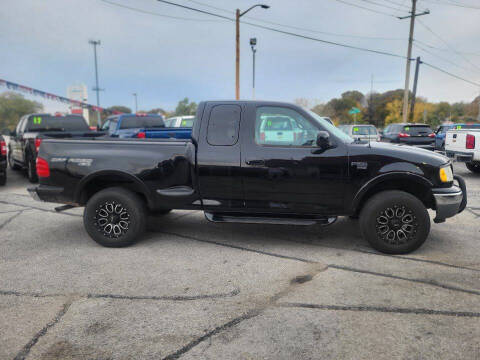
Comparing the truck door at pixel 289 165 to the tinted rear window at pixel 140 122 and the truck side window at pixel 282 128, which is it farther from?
the tinted rear window at pixel 140 122

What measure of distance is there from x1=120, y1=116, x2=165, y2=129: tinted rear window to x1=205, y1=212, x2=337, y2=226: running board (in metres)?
9.46

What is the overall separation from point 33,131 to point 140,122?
3637 millimetres

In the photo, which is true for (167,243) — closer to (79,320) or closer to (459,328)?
(79,320)

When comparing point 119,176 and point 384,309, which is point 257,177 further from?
point 384,309

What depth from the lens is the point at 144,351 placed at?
8.14ft

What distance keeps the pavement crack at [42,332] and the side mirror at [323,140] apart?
3.09m

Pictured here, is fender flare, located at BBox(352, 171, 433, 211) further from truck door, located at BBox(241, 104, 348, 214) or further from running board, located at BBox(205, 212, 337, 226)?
running board, located at BBox(205, 212, 337, 226)

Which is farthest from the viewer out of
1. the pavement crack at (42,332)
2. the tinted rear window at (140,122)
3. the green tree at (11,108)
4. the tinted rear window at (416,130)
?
the green tree at (11,108)

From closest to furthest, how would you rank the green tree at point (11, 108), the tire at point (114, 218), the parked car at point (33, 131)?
the tire at point (114, 218) < the parked car at point (33, 131) < the green tree at point (11, 108)

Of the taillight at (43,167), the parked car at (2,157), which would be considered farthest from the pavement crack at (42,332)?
the parked car at (2,157)

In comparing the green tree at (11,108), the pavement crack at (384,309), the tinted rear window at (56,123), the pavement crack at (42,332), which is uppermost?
the green tree at (11,108)

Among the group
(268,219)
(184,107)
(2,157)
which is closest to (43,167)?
(268,219)

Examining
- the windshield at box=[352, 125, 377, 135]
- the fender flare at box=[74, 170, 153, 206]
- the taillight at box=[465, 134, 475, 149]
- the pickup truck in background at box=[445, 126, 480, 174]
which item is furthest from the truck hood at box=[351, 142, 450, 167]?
the windshield at box=[352, 125, 377, 135]

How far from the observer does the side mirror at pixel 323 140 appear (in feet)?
13.7
